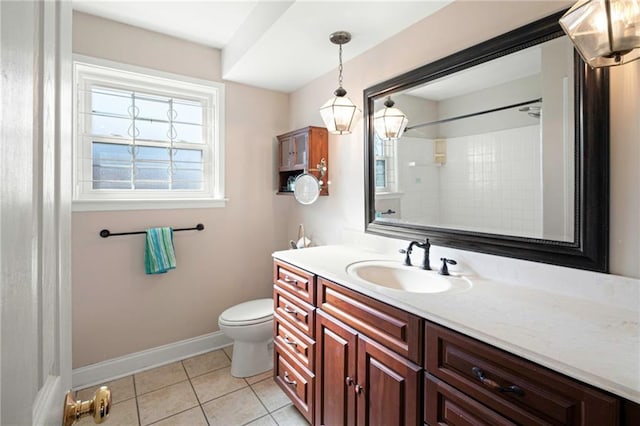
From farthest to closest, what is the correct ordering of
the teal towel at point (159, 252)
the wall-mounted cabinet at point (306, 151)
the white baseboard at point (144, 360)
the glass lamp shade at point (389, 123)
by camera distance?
1. the wall-mounted cabinet at point (306, 151)
2. the teal towel at point (159, 252)
3. the white baseboard at point (144, 360)
4. the glass lamp shade at point (389, 123)

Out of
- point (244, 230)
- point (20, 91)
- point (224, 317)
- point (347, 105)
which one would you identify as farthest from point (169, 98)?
point (20, 91)

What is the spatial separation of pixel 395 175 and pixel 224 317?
5.05 feet

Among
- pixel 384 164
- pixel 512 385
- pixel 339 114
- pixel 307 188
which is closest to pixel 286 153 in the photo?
pixel 307 188

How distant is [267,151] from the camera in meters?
2.84

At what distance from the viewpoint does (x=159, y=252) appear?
226 cm

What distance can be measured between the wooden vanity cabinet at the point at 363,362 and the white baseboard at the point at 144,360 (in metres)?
1.34

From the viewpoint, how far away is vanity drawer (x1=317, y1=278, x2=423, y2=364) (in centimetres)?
109

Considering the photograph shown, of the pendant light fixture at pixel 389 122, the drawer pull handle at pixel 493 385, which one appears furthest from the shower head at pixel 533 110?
the drawer pull handle at pixel 493 385

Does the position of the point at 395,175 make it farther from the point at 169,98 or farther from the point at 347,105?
the point at 169,98

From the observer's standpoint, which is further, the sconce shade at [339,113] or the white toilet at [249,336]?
the white toilet at [249,336]

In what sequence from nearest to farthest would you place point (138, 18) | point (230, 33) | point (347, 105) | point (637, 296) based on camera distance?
point (637, 296), point (347, 105), point (138, 18), point (230, 33)

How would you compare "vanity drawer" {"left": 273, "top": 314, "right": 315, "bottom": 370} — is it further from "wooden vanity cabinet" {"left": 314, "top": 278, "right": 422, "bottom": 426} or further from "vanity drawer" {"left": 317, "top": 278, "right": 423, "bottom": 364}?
"vanity drawer" {"left": 317, "top": 278, "right": 423, "bottom": 364}

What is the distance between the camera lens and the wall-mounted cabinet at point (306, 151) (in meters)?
2.34

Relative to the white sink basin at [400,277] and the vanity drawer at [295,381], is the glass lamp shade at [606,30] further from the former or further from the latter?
the vanity drawer at [295,381]
